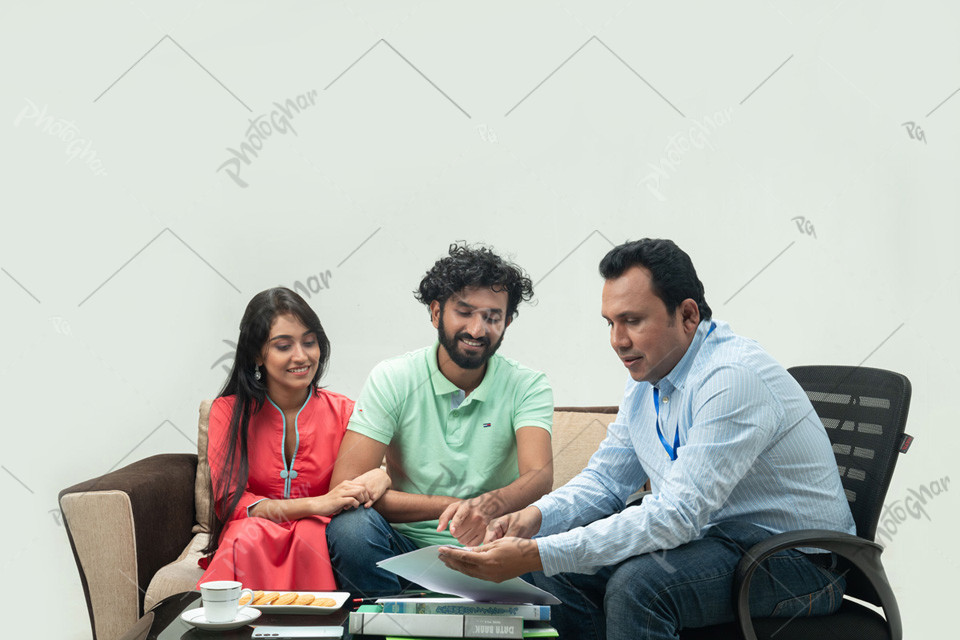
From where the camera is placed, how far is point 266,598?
5.45 ft

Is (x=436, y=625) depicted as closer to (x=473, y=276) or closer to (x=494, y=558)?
(x=494, y=558)

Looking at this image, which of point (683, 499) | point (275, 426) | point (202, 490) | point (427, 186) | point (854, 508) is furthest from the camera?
point (427, 186)

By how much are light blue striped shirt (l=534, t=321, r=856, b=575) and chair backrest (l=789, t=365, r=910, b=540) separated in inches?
3.3

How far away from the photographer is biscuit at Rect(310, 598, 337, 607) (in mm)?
1616

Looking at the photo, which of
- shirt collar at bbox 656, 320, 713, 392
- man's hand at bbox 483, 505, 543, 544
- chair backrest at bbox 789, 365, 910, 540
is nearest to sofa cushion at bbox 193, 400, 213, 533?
man's hand at bbox 483, 505, 543, 544

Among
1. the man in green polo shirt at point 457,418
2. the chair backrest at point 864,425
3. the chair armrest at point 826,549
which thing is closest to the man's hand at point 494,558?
the chair armrest at point 826,549

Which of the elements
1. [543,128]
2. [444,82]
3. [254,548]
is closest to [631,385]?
[254,548]

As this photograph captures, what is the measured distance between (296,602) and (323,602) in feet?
0.18

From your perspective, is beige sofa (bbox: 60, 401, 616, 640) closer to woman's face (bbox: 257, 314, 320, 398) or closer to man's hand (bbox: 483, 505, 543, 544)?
woman's face (bbox: 257, 314, 320, 398)

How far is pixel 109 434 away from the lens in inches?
125

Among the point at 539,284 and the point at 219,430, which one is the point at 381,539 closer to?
the point at 219,430

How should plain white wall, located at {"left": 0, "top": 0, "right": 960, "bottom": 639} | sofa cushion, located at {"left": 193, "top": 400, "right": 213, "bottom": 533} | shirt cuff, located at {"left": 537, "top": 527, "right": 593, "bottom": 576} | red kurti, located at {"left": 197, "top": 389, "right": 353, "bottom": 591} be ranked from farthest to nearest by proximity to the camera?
plain white wall, located at {"left": 0, "top": 0, "right": 960, "bottom": 639} → sofa cushion, located at {"left": 193, "top": 400, "right": 213, "bottom": 533} → red kurti, located at {"left": 197, "top": 389, "right": 353, "bottom": 591} → shirt cuff, located at {"left": 537, "top": 527, "right": 593, "bottom": 576}

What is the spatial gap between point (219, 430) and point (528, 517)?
1.12 metres

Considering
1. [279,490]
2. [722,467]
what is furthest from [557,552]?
[279,490]
